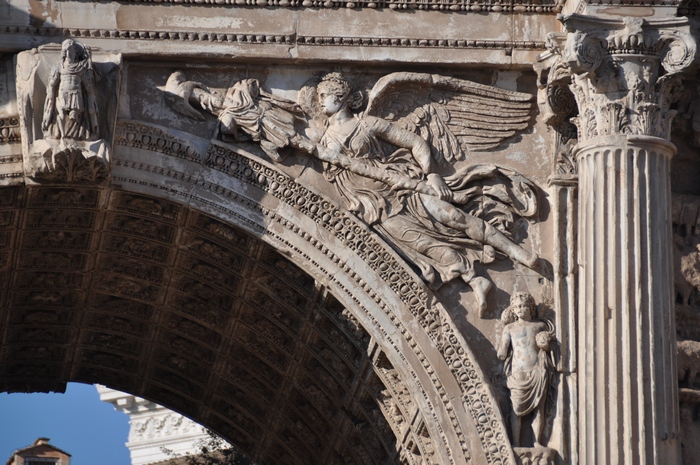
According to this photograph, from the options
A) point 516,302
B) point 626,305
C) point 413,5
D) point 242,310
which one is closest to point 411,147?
point 413,5

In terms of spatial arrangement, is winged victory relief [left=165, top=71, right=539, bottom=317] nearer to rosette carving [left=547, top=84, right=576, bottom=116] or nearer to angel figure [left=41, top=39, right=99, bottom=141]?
rosette carving [left=547, top=84, right=576, bottom=116]

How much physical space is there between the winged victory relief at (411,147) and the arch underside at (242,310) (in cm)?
27

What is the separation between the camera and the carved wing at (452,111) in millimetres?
15617

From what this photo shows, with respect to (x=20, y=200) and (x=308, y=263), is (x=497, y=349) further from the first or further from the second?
(x=20, y=200)

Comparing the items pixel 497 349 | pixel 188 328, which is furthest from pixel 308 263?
pixel 188 328

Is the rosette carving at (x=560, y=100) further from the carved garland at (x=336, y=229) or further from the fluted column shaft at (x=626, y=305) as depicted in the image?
the carved garland at (x=336, y=229)

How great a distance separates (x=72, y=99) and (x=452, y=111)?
3332 millimetres

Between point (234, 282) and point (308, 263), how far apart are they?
1.42 meters

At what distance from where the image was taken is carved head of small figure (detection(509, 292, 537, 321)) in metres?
15.1

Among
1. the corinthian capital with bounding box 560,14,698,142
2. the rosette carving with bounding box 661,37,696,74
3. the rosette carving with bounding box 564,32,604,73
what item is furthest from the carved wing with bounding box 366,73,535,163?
the rosette carving with bounding box 661,37,696,74

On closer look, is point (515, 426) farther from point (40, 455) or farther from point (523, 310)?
point (40, 455)

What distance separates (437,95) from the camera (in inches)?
619

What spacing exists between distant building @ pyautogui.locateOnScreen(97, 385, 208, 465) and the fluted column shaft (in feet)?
62.7

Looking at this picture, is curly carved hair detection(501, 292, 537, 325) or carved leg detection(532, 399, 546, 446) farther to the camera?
curly carved hair detection(501, 292, 537, 325)
